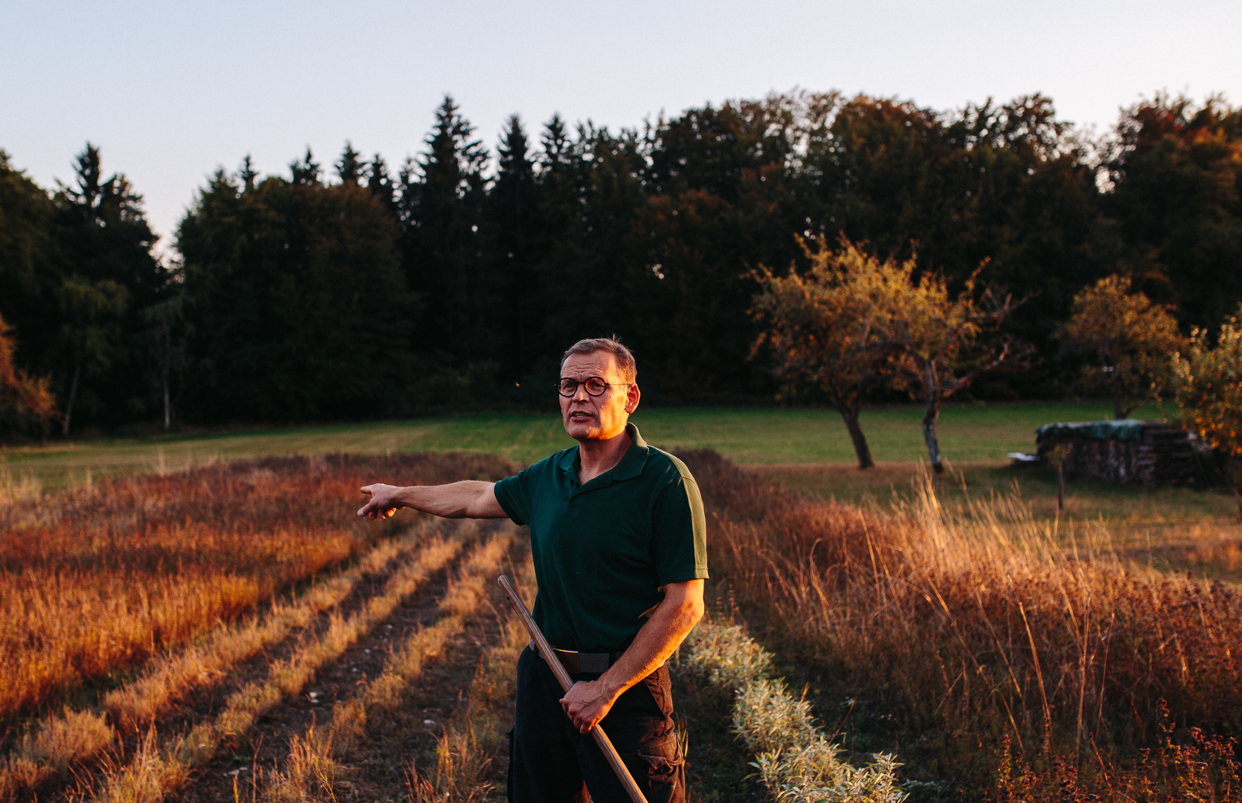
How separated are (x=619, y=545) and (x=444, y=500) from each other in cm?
100

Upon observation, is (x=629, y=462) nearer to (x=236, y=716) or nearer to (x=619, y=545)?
(x=619, y=545)

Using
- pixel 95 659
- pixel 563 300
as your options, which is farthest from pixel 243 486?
pixel 563 300

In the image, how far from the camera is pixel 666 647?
2.43m

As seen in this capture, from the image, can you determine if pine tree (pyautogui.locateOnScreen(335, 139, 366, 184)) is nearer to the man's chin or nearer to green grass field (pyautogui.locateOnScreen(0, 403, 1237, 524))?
green grass field (pyautogui.locateOnScreen(0, 403, 1237, 524))

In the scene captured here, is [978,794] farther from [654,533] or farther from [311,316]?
[311,316]

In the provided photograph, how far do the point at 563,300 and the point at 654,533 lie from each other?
60.5m

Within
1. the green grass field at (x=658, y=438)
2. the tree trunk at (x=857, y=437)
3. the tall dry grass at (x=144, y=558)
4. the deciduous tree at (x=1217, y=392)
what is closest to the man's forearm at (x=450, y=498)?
the tall dry grass at (x=144, y=558)

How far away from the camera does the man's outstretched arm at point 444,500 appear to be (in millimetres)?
3178

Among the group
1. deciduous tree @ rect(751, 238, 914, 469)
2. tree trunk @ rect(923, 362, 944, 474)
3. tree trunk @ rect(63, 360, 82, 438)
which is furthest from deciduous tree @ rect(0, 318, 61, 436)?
tree trunk @ rect(923, 362, 944, 474)

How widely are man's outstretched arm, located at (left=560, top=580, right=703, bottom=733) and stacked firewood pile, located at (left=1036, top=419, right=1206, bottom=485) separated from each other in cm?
1748

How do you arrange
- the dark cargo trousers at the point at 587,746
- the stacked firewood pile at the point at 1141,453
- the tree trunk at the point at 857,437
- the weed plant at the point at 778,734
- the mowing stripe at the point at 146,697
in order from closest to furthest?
the dark cargo trousers at the point at 587,746
the weed plant at the point at 778,734
the mowing stripe at the point at 146,697
the stacked firewood pile at the point at 1141,453
the tree trunk at the point at 857,437

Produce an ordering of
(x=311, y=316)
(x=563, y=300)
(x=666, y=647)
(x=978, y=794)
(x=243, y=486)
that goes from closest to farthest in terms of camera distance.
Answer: (x=666, y=647) → (x=978, y=794) → (x=243, y=486) → (x=311, y=316) → (x=563, y=300)

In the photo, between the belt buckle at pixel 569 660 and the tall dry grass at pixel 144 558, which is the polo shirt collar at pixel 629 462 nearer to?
the belt buckle at pixel 569 660

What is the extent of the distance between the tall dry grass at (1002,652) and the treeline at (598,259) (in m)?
44.3
